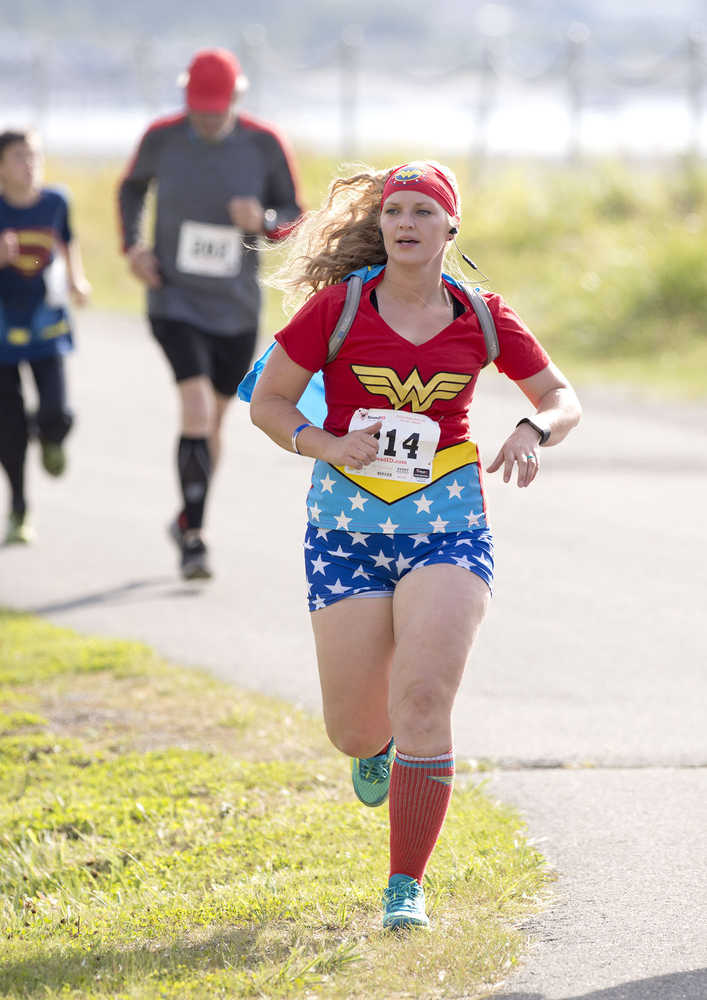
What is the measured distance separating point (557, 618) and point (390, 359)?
337 cm

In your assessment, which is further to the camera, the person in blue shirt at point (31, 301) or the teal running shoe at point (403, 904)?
the person in blue shirt at point (31, 301)

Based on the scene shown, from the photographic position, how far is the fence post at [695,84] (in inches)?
855

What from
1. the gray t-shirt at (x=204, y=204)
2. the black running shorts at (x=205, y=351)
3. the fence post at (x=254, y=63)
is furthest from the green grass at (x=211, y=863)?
the fence post at (x=254, y=63)

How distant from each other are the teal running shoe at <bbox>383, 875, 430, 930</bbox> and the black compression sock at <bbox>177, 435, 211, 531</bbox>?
412 centimetres

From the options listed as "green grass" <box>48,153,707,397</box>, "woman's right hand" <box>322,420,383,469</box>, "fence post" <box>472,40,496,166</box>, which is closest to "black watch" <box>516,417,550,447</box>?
"woman's right hand" <box>322,420,383,469</box>

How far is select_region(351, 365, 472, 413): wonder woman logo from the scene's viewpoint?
418cm

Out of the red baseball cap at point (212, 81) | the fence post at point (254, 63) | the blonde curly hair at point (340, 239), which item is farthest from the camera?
the fence post at point (254, 63)

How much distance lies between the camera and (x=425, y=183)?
4.20 metres

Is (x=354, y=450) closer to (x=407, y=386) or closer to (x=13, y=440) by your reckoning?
(x=407, y=386)

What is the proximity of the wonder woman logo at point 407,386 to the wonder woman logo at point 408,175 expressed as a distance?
0.47 metres

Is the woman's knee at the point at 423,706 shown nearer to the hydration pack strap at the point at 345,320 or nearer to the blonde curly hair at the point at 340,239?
the hydration pack strap at the point at 345,320

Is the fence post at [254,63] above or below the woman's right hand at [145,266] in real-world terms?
above

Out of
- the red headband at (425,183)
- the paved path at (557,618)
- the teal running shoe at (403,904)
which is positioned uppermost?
the red headband at (425,183)

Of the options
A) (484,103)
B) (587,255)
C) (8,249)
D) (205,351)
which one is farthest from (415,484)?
(484,103)
